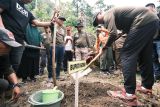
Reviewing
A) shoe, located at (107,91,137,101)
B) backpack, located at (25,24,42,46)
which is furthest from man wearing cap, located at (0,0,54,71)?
shoe, located at (107,91,137,101)

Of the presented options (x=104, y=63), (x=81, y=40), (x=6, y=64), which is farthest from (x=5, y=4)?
(x=81, y=40)

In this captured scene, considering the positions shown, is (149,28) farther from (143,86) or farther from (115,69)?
(115,69)

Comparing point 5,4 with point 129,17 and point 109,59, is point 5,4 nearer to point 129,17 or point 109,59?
point 129,17

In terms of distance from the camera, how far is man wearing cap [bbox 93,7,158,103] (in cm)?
435

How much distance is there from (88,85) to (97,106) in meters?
1.32

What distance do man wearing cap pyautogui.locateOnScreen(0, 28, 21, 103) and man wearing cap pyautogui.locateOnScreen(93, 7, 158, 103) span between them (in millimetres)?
1796

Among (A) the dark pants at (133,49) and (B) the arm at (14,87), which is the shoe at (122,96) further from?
(B) the arm at (14,87)

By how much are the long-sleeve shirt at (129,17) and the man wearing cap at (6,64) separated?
1816mm

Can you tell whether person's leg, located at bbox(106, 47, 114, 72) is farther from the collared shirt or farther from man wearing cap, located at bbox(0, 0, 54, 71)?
man wearing cap, located at bbox(0, 0, 54, 71)

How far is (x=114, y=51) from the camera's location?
29.9 ft

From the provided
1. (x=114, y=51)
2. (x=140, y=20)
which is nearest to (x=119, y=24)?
(x=140, y=20)

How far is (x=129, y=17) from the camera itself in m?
4.55

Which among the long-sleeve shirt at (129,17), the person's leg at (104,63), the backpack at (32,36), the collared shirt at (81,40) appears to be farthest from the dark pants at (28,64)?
the long-sleeve shirt at (129,17)

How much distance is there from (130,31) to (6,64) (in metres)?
2.24
